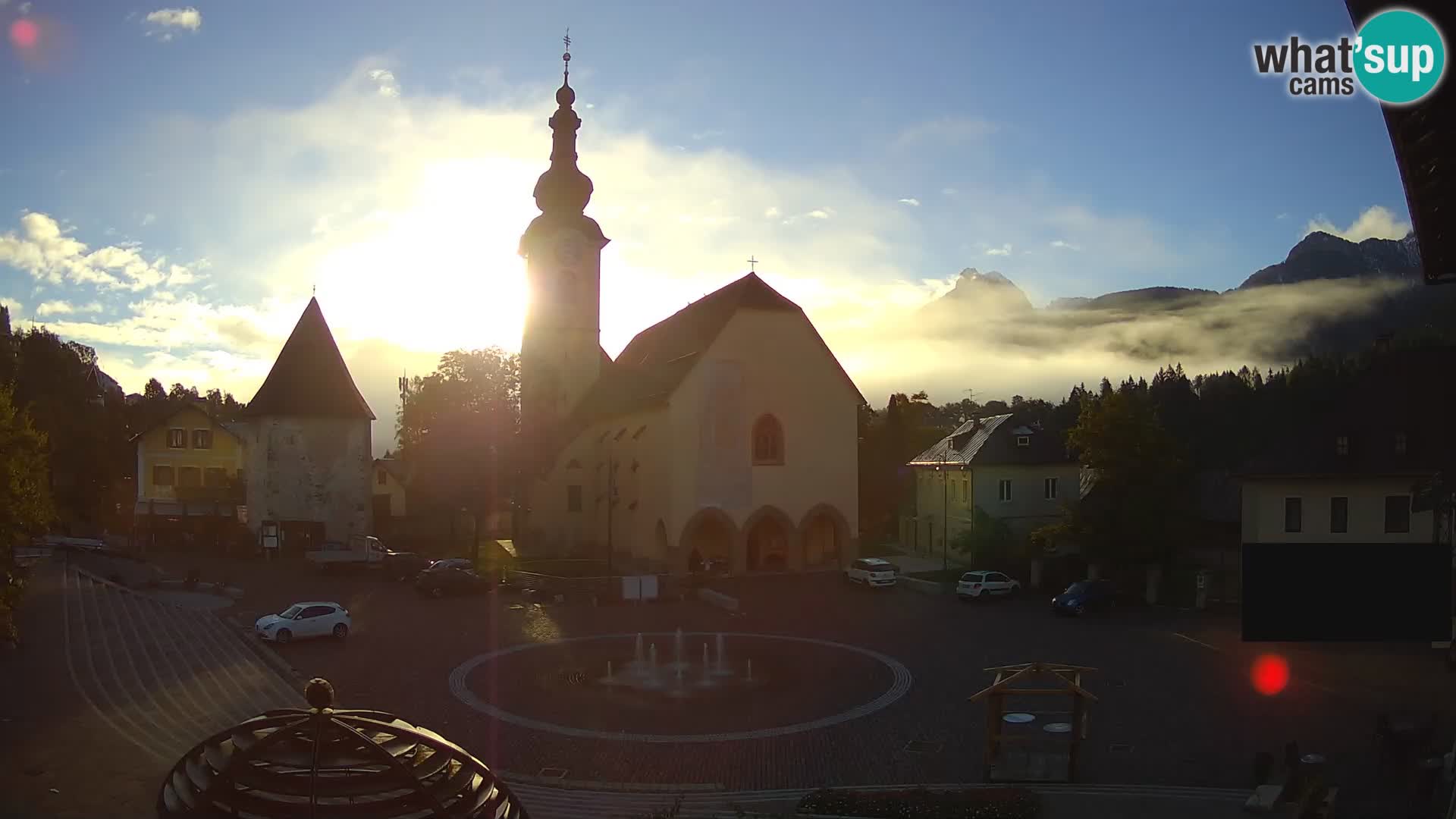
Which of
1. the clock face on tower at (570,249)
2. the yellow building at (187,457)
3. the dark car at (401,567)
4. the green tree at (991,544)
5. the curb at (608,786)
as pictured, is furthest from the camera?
the yellow building at (187,457)

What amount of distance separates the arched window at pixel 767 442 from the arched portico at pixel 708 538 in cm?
313

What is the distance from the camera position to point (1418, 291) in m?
146

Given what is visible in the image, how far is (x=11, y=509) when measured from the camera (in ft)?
75.1

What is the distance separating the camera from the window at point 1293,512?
3331 cm

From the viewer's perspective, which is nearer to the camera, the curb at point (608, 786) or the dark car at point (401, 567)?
the curb at point (608, 786)

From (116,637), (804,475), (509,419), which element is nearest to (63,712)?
(116,637)

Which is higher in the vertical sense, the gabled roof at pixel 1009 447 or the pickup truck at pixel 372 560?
the gabled roof at pixel 1009 447

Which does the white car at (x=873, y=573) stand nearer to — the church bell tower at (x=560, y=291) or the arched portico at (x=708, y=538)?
the arched portico at (x=708, y=538)

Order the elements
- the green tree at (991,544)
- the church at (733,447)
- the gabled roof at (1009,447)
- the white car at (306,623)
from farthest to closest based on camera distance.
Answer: the gabled roof at (1009,447) < the church at (733,447) < the green tree at (991,544) < the white car at (306,623)

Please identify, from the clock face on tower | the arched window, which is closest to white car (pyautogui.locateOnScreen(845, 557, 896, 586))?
the arched window

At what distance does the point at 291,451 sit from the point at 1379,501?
4869 centimetres

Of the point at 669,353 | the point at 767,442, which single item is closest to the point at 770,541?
the point at 767,442

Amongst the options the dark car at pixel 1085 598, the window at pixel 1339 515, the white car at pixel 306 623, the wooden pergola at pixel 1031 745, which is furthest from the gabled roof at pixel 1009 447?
the wooden pergola at pixel 1031 745

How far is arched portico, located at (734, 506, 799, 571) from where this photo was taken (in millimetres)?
45125
